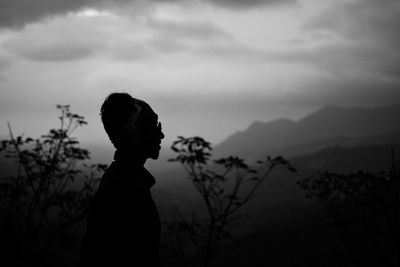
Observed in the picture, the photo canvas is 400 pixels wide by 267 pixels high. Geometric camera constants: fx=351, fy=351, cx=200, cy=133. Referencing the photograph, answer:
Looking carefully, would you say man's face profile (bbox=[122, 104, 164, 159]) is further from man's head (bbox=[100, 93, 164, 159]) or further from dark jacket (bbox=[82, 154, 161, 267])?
dark jacket (bbox=[82, 154, 161, 267])

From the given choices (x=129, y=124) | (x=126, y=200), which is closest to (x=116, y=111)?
(x=129, y=124)

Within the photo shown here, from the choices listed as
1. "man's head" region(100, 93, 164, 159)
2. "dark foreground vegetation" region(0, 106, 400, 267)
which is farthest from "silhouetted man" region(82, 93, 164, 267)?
"dark foreground vegetation" region(0, 106, 400, 267)

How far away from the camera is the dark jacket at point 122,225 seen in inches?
82.7

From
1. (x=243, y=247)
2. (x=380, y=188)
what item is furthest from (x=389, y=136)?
(x=380, y=188)

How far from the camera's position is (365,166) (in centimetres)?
10644

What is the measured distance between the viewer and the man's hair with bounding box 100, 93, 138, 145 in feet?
7.86

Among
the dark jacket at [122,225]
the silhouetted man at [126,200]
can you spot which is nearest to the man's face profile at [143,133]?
the silhouetted man at [126,200]

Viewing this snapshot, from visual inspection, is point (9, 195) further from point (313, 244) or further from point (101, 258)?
point (313, 244)

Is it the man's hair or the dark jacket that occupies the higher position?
the man's hair

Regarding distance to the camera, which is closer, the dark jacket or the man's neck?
the dark jacket

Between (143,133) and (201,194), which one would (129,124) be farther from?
(201,194)

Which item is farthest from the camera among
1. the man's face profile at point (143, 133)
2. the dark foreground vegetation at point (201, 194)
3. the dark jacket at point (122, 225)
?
the dark foreground vegetation at point (201, 194)

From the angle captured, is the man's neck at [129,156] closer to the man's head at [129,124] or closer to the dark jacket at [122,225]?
the man's head at [129,124]

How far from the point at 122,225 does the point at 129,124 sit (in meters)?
0.67
